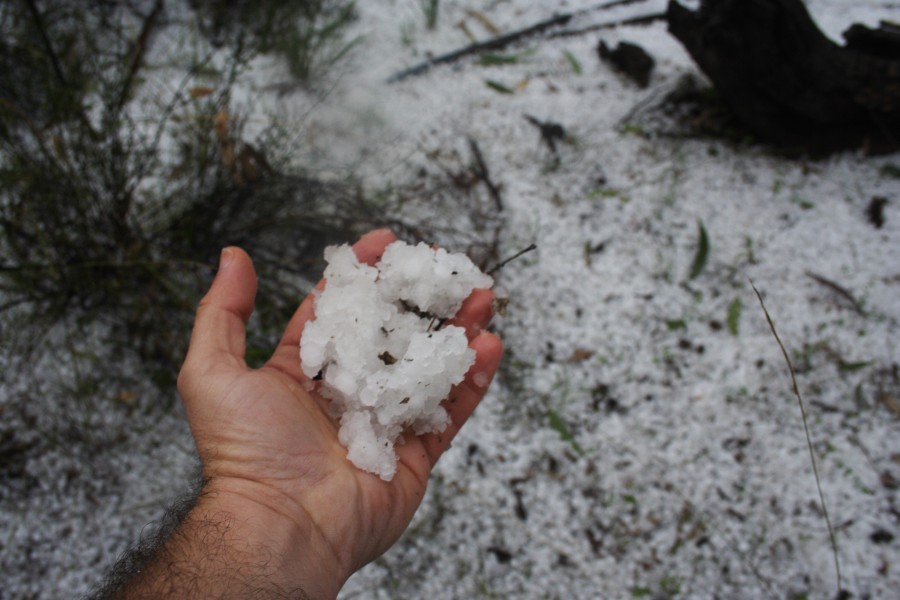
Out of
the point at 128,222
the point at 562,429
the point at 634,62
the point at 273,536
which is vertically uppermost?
the point at 634,62

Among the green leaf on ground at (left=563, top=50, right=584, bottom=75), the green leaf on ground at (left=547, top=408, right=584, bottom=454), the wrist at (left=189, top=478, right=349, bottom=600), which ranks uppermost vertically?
the green leaf on ground at (left=563, top=50, right=584, bottom=75)

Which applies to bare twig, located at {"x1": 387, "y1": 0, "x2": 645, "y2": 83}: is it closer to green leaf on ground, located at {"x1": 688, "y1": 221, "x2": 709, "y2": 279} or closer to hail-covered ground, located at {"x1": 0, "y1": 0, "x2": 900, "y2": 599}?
hail-covered ground, located at {"x1": 0, "y1": 0, "x2": 900, "y2": 599}

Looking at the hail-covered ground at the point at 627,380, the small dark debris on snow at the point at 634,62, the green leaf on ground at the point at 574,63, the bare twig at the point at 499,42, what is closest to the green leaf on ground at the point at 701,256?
the hail-covered ground at the point at 627,380

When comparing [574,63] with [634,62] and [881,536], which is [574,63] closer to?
[634,62]

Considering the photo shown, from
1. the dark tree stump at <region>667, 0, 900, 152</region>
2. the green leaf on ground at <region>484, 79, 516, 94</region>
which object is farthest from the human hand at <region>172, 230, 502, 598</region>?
the dark tree stump at <region>667, 0, 900, 152</region>

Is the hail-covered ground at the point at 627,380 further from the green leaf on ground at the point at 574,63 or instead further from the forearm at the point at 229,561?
the forearm at the point at 229,561

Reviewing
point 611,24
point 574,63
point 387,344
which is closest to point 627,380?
point 387,344
